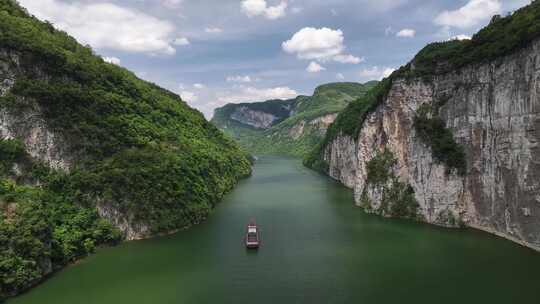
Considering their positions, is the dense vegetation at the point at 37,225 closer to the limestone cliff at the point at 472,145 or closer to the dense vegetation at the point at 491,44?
the limestone cliff at the point at 472,145

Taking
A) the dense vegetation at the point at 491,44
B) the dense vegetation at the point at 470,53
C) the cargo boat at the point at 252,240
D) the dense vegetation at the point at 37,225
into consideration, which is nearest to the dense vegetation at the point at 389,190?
the dense vegetation at the point at 470,53

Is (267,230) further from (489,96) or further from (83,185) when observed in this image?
(489,96)

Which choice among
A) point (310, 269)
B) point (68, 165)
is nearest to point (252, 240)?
point (310, 269)

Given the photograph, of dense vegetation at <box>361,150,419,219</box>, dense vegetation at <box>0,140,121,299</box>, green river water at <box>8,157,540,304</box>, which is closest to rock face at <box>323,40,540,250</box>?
dense vegetation at <box>361,150,419,219</box>

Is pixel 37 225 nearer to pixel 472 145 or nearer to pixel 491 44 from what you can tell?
pixel 472 145

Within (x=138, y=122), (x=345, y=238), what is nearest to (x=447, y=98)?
(x=345, y=238)

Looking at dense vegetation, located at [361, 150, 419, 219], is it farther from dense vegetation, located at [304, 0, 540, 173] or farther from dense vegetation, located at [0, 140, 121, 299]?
dense vegetation, located at [0, 140, 121, 299]
